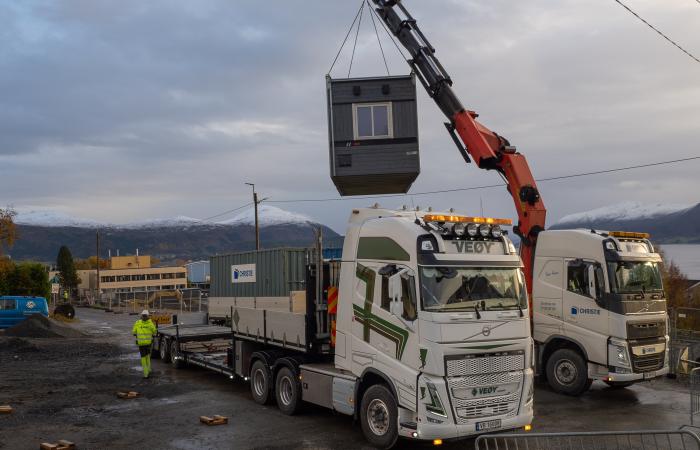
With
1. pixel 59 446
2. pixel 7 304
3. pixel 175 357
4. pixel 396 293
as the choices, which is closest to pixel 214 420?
pixel 59 446

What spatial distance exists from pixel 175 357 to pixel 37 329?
1302 centimetres

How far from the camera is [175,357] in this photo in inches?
702

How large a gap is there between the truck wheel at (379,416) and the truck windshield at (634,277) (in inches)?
248

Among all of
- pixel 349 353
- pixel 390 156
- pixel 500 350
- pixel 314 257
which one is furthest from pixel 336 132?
pixel 500 350

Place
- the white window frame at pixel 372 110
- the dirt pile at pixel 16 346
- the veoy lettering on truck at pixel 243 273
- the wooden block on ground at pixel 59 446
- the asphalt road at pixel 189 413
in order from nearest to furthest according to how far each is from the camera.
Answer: the wooden block on ground at pixel 59 446, the asphalt road at pixel 189 413, the veoy lettering on truck at pixel 243 273, the white window frame at pixel 372 110, the dirt pile at pixel 16 346

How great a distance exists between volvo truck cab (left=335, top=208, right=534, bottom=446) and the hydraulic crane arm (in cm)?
648

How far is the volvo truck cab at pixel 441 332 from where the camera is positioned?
27.8ft

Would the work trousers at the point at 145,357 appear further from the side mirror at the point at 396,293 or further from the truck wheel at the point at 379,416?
→ the side mirror at the point at 396,293

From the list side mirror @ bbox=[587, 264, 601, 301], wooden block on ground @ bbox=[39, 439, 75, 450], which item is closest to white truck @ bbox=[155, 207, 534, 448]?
wooden block on ground @ bbox=[39, 439, 75, 450]

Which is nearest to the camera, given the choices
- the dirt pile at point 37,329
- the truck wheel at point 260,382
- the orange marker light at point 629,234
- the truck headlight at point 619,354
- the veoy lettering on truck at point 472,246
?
the veoy lettering on truck at point 472,246

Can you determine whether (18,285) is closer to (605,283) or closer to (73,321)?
(73,321)

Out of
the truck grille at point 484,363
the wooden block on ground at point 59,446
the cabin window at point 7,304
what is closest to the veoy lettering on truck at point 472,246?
the truck grille at point 484,363

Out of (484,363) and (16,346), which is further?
(16,346)

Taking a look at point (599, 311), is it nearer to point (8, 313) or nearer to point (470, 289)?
point (470, 289)
